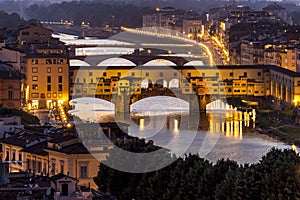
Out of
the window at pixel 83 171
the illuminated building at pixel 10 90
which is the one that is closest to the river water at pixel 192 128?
the illuminated building at pixel 10 90

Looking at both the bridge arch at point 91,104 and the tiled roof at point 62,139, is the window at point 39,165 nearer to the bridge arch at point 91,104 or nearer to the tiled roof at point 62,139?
the tiled roof at point 62,139

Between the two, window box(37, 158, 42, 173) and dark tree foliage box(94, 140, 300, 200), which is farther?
window box(37, 158, 42, 173)

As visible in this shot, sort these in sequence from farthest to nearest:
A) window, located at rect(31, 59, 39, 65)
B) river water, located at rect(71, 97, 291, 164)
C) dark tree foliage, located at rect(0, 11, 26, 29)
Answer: dark tree foliage, located at rect(0, 11, 26, 29) → window, located at rect(31, 59, 39, 65) → river water, located at rect(71, 97, 291, 164)

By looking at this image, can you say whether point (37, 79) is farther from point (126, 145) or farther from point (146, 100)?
point (126, 145)

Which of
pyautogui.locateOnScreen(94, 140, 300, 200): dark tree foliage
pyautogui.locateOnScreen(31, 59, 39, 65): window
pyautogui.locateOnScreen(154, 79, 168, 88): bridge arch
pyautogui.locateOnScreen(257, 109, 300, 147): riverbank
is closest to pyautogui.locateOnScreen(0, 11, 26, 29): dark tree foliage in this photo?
pyautogui.locateOnScreen(154, 79, 168, 88): bridge arch

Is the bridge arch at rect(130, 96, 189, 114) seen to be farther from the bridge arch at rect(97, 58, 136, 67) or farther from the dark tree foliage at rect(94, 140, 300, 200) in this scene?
the dark tree foliage at rect(94, 140, 300, 200)

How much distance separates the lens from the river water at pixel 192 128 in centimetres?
1069

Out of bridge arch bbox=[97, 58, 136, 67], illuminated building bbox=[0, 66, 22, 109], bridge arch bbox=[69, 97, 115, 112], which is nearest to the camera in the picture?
illuminated building bbox=[0, 66, 22, 109]

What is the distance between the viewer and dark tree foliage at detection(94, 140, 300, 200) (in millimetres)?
5824

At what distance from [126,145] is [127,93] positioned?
946 cm

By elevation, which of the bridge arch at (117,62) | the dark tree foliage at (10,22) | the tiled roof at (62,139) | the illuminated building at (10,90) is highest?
the dark tree foliage at (10,22)

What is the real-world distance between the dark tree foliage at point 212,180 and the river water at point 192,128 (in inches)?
111

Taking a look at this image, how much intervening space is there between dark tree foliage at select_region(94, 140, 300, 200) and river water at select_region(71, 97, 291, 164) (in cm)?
282

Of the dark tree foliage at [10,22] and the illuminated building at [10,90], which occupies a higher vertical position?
the dark tree foliage at [10,22]
